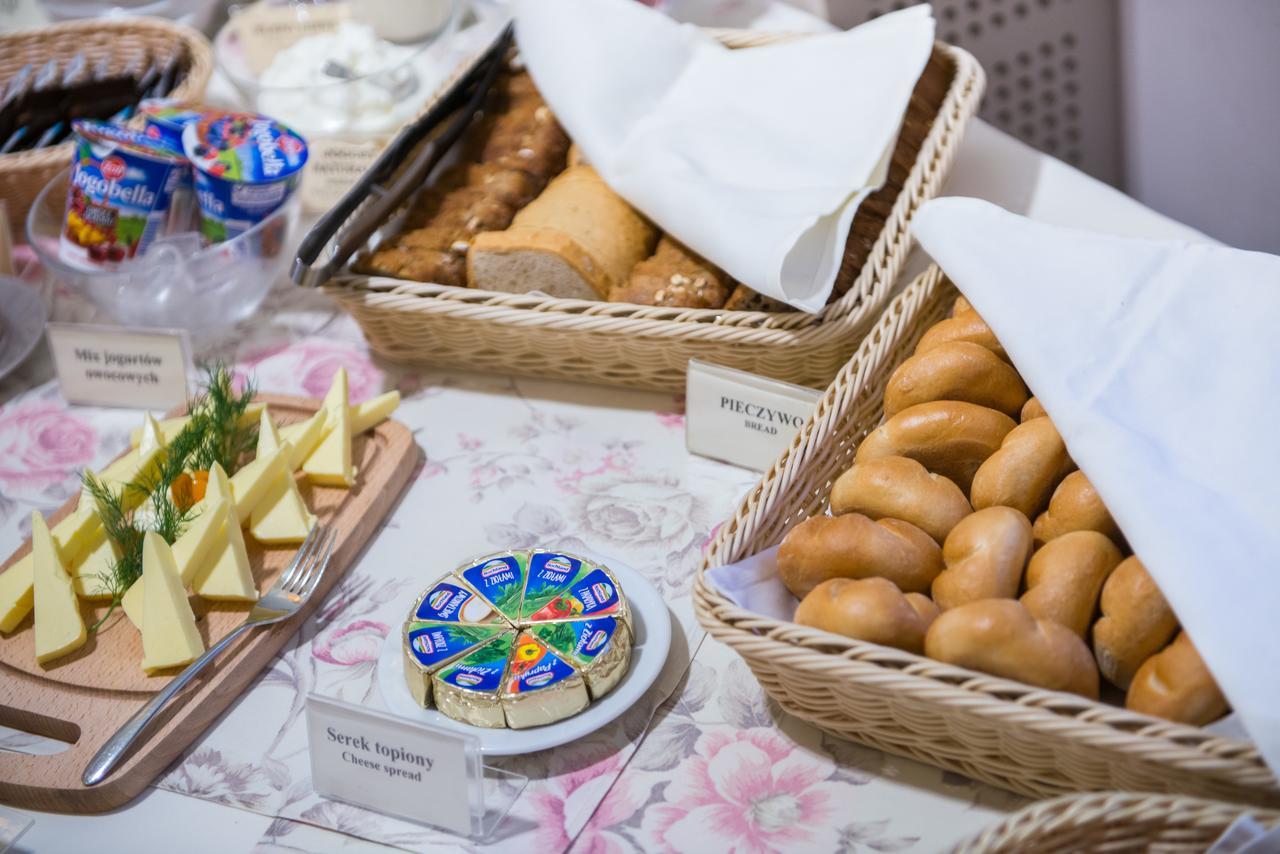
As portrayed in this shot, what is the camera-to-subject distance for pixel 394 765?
0.88 meters

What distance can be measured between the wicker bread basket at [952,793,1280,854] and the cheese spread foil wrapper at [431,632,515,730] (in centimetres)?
38

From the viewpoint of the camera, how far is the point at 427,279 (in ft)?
4.44

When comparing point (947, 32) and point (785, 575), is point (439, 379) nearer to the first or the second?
point (785, 575)

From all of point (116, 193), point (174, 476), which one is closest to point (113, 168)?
point (116, 193)

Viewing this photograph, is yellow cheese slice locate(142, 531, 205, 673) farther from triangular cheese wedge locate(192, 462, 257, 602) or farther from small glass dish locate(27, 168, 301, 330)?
small glass dish locate(27, 168, 301, 330)

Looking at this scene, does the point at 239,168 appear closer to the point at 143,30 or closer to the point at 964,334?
the point at 143,30

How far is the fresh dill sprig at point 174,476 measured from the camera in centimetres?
110

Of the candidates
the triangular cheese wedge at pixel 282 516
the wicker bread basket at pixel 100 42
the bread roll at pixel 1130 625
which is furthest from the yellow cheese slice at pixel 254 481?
the wicker bread basket at pixel 100 42

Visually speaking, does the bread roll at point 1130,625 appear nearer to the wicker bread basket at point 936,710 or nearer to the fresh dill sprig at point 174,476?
the wicker bread basket at point 936,710

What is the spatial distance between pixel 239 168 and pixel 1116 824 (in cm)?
119

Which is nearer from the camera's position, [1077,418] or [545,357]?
[1077,418]

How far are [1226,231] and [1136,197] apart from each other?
0.77 ft

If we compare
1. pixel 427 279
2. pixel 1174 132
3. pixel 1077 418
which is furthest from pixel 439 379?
pixel 1174 132

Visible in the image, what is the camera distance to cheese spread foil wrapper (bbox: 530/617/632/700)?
0.93m
